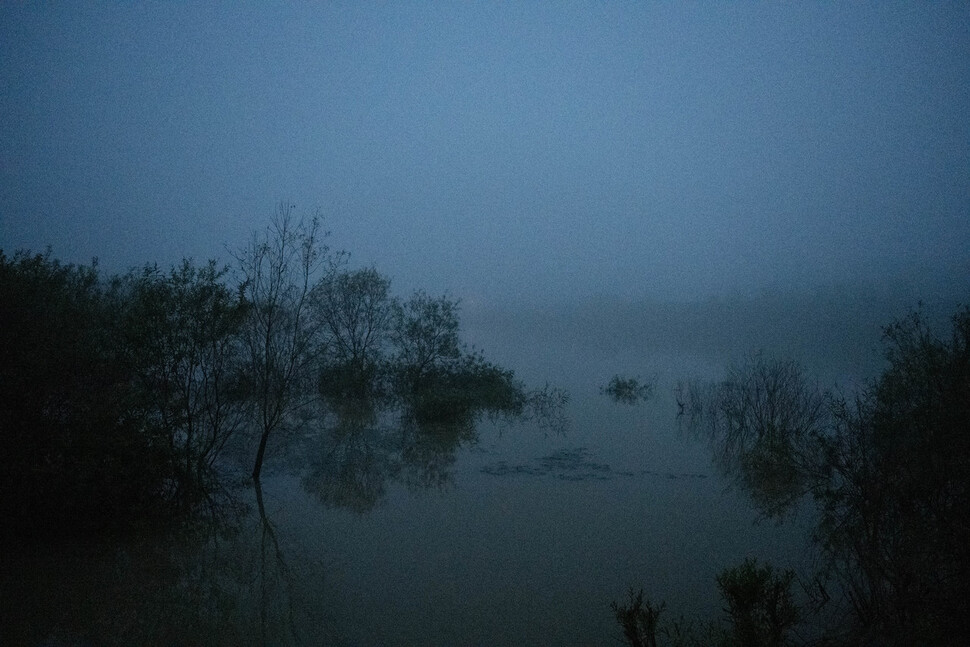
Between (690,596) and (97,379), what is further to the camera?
(97,379)

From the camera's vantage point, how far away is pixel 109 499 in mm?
8578

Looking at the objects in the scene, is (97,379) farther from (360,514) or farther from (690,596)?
(690,596)

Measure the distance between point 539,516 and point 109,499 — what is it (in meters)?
8.03

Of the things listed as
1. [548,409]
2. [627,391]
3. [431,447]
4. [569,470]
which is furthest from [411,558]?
[627,391]

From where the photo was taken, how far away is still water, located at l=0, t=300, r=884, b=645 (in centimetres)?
658

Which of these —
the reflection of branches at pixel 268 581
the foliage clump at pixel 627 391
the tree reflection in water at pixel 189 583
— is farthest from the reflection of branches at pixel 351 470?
the foliage clump at pixel 627 391

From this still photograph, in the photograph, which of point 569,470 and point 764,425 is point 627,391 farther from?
point 569,470

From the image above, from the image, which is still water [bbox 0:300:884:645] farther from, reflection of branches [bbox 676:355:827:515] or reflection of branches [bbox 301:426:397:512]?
A: reflection of branches [bbox 676:355:827:515]

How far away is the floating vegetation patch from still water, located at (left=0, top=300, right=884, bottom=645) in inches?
3.4

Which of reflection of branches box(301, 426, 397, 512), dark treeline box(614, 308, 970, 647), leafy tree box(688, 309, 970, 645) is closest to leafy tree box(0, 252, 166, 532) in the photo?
reflection of branches box(301, 426, 397, 512)

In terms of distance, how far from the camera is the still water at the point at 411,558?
6.58 metres

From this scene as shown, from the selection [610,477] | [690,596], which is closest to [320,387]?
[610,477]

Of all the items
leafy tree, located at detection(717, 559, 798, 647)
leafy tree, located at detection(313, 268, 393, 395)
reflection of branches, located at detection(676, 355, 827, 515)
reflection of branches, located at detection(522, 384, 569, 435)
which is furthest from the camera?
leafy tree, located at detection(313, 268, 393, 395)

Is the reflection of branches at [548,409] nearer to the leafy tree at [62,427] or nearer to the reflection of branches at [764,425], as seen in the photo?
the reflection of branches at [764,425]
